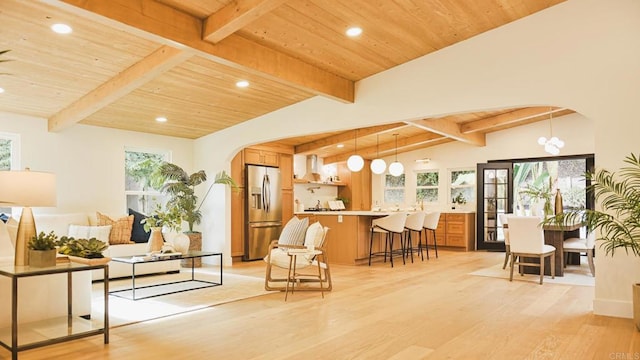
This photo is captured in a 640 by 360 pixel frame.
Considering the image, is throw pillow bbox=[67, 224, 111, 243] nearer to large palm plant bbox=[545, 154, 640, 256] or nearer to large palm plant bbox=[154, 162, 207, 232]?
large palm plant bbox=[154, 162, 207, 232]

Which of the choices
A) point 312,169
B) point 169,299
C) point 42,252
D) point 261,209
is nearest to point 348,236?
point 261,209

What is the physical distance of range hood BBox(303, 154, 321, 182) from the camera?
10219 millimetres

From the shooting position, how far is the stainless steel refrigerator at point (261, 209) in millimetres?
8055

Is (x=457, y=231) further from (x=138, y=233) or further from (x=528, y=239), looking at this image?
(x=138, y=233)

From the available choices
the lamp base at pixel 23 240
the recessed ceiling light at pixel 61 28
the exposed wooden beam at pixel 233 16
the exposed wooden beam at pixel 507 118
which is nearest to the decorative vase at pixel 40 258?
the lamp base at pixel 23 240

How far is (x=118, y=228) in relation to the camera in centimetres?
650

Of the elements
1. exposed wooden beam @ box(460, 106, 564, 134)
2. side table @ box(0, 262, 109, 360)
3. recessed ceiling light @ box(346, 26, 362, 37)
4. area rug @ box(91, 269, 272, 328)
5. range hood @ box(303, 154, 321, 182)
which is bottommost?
area rug @ box(91, 269, 272, 328)

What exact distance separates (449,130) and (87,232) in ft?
20.9

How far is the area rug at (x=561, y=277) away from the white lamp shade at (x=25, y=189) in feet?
18.3

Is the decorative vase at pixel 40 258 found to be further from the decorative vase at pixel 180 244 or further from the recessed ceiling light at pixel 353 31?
the recessed ceiling light at pixel 353 31

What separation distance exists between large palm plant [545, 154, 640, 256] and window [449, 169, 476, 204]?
6.26 metres

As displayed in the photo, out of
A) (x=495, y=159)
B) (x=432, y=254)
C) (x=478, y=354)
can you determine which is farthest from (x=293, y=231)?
(x=495, y=159)

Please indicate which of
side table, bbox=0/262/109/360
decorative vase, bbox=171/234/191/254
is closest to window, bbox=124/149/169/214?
decorative vase, bbox=171/234/191/254

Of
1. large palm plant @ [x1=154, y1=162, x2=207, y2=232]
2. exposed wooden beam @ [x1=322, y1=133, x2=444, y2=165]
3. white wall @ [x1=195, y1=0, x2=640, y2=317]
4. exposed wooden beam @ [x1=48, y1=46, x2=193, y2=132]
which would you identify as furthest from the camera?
exposed wooden beam @ [x1=322, y1=133, x2=444, y2=165]
